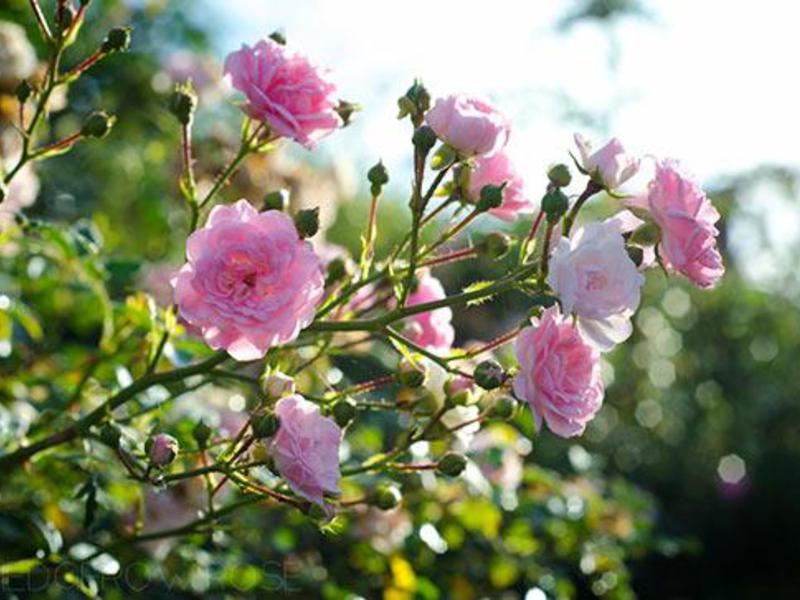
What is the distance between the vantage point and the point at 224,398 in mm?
2092

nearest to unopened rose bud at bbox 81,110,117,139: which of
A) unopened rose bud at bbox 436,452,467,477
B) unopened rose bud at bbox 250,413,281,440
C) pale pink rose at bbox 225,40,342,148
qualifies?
pale pink rose at bbox 225,40,342,148

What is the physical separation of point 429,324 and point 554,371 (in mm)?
250

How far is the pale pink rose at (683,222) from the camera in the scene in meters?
0.99

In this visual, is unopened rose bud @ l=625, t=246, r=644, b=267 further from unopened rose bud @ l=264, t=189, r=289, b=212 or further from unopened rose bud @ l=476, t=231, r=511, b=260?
unopened rose bud @ l=264, t=189, r=289, b=212

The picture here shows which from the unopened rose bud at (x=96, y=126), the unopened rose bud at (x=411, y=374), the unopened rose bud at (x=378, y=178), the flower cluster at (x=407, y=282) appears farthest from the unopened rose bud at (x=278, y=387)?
the unopened rose bud at (x=96, y=126)

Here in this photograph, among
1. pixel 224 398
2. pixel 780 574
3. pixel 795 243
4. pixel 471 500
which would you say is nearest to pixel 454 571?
pixel 471 500

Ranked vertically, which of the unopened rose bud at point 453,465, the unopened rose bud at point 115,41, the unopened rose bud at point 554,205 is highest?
the unopened rose bud at point 115,41

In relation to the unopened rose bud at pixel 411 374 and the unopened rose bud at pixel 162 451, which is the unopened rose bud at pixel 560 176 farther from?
the unopened rose bud at pixel 162 451

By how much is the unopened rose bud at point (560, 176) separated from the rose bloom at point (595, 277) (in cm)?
8

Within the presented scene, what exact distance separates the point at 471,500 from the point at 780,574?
289 cm

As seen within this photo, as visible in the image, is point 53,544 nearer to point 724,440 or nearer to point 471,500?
point 471,500

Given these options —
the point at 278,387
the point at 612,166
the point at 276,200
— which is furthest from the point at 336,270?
the point at 612,166

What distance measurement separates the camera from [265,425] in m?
0.97

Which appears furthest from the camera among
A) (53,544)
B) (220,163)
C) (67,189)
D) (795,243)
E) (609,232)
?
(795,243)
